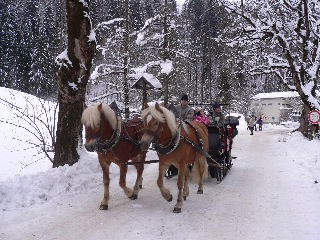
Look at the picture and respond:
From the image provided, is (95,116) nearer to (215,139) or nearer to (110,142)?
(110,142)

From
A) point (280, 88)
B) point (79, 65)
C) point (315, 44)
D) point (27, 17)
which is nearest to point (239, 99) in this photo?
point (280, 88)

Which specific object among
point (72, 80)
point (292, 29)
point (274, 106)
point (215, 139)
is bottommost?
point (215, 139)

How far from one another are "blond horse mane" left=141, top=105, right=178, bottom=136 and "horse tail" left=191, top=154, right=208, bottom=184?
6.29 feet

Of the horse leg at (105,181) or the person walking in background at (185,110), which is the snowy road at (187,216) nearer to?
the horse leg at (105,181)

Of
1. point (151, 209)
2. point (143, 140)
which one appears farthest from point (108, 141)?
point (151, 209)

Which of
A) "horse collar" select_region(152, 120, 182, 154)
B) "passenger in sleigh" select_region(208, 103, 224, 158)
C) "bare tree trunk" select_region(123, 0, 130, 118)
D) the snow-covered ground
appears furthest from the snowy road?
"bare tree trunk" select_region(123, 0, 130, 118)

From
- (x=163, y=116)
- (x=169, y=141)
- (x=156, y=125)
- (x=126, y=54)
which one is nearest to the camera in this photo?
(x=156, y=125)

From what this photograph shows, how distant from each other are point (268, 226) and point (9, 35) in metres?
44.7

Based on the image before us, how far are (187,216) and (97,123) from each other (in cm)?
230

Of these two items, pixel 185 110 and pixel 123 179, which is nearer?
pixel 123 179

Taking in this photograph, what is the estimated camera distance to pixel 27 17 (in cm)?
4584

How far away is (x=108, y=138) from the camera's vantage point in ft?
20.8

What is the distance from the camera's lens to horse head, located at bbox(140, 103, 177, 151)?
587 cm

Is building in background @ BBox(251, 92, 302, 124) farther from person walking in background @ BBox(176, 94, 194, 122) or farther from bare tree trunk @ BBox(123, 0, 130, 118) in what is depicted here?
person walking in background @ BBox(176, 94, 194, 122)
